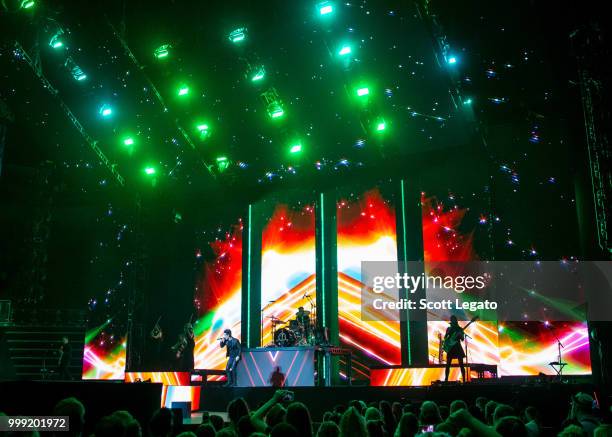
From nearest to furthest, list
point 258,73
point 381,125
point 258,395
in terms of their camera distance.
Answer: point 258,395, point 258,73, point 381,125

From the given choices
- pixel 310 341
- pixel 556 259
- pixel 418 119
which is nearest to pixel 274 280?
pixel 310 341

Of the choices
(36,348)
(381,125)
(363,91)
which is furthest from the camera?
(36,348)

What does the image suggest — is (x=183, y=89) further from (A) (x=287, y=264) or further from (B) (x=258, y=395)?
(B) (x=258, y=395)

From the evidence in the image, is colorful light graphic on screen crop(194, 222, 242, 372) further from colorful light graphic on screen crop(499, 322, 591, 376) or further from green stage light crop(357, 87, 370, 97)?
colorful light graphic on screen crop(499, 322, 591, 376)

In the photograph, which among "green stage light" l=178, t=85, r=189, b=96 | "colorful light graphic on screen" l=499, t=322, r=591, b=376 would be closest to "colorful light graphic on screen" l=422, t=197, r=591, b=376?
"colorful light graphic on screen" l=499, t=322, r=591, b=376

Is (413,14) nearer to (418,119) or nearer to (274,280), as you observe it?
(418,119)

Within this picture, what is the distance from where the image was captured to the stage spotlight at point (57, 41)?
11195mm

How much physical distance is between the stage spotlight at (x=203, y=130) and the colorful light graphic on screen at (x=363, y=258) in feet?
11.2

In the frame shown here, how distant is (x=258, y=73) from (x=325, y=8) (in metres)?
1.97

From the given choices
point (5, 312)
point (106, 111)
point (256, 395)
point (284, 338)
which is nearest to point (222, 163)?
point (106, 111)

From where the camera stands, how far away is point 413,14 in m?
9.83

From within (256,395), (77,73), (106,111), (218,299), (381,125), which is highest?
(77,73)

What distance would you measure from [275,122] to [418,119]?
9.39 feet

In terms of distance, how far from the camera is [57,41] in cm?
1127
